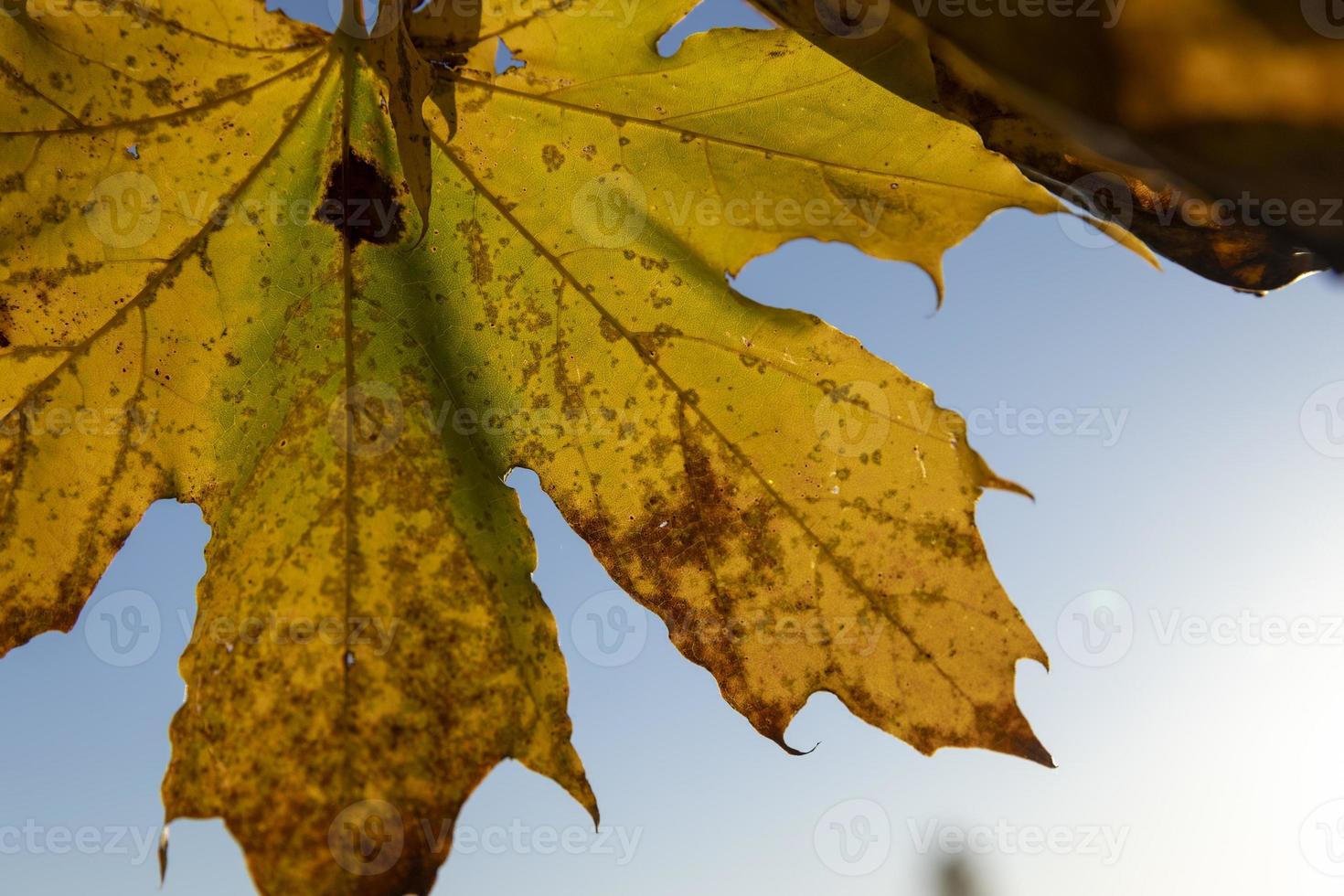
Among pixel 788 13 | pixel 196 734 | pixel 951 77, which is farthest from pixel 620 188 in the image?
pixel 196 734

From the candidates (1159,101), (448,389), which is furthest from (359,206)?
(1159,101)

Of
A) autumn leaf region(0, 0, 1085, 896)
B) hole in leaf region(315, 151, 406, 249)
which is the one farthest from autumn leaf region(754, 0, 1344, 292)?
hole in leaf region(315, 151, 406, 249)

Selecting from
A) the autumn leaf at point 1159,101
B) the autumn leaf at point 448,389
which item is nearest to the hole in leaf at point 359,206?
→ the autumn leaf at point 448,389

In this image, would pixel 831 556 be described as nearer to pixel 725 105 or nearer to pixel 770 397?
pixel 770 397

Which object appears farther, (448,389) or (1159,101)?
(448,389)

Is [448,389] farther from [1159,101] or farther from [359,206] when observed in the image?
[1159,101]
